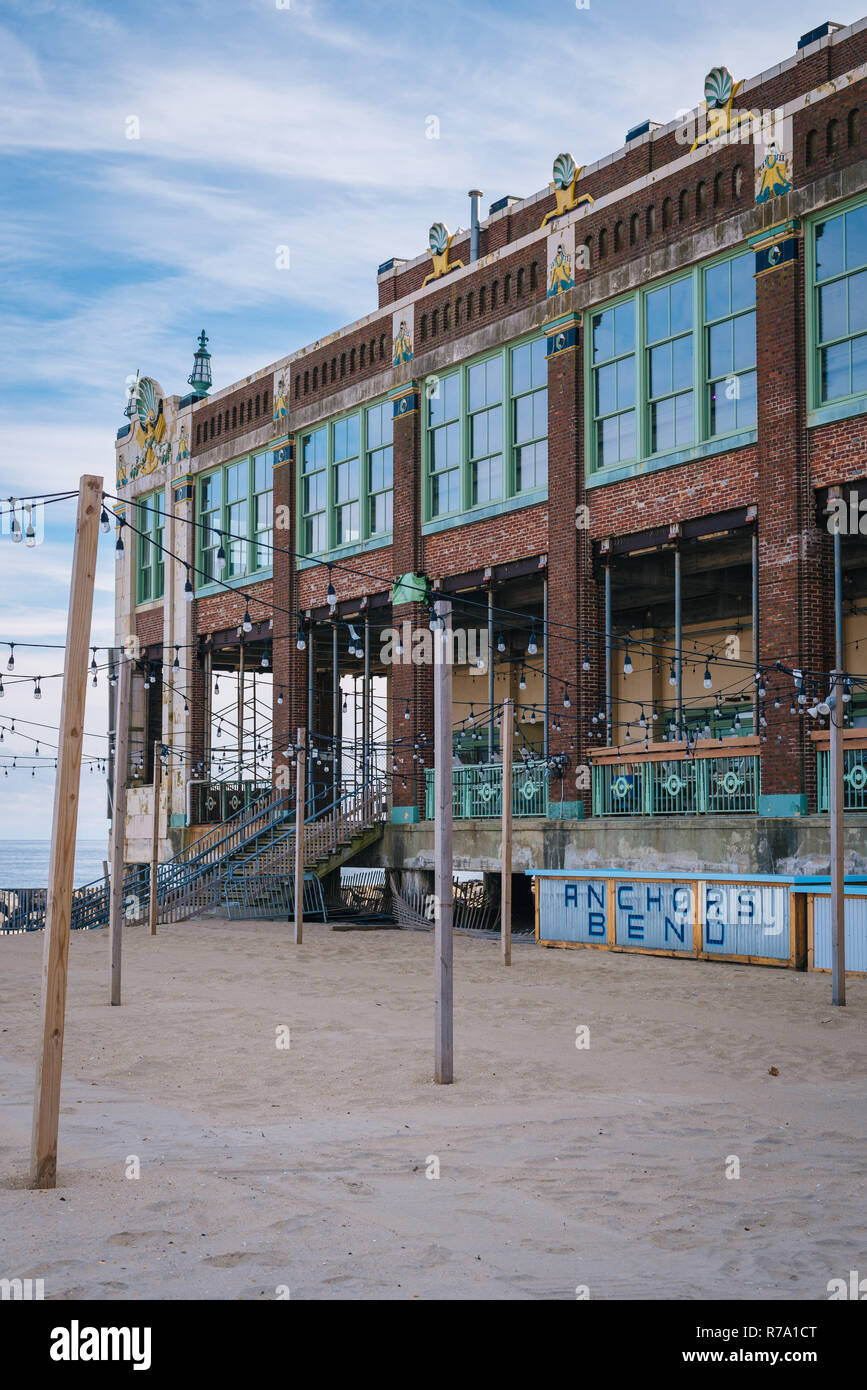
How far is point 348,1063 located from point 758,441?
1431 centimetres

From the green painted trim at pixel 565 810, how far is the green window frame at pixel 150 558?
17475 millimetres

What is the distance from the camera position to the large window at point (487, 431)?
90.6ft

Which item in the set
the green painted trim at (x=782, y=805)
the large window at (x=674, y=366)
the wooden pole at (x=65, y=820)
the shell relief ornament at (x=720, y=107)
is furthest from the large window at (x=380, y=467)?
the wooden pole at (x=65, y=820)

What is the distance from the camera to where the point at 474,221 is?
96.2ft

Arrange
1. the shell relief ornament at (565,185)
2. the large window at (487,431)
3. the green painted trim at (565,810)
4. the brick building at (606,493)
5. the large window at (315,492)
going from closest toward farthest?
the brick building at (606,493)
the green painted trim at (565,810)
the shell relief ornament at (565,185)
the large window at (487,431)
the large window at (315,492)

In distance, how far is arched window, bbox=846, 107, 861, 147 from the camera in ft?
69.8

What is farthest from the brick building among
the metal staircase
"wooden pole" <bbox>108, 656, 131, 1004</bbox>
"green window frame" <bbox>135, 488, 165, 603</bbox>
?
"green window frame" <bbox>135, 488, 165, 603</bbox>

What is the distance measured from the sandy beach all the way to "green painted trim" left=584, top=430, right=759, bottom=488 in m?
9.93

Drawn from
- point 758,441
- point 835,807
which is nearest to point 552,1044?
point 835,807

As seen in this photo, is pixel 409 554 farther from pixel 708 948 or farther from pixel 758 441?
Result: pixel 708 948

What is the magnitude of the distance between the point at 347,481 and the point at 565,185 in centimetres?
904

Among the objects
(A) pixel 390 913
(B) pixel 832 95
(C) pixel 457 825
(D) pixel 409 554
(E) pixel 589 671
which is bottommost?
(A) pixel 390 913

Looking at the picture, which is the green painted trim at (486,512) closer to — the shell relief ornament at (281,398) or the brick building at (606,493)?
the brick building at (606,493)

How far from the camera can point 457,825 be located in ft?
93.8
